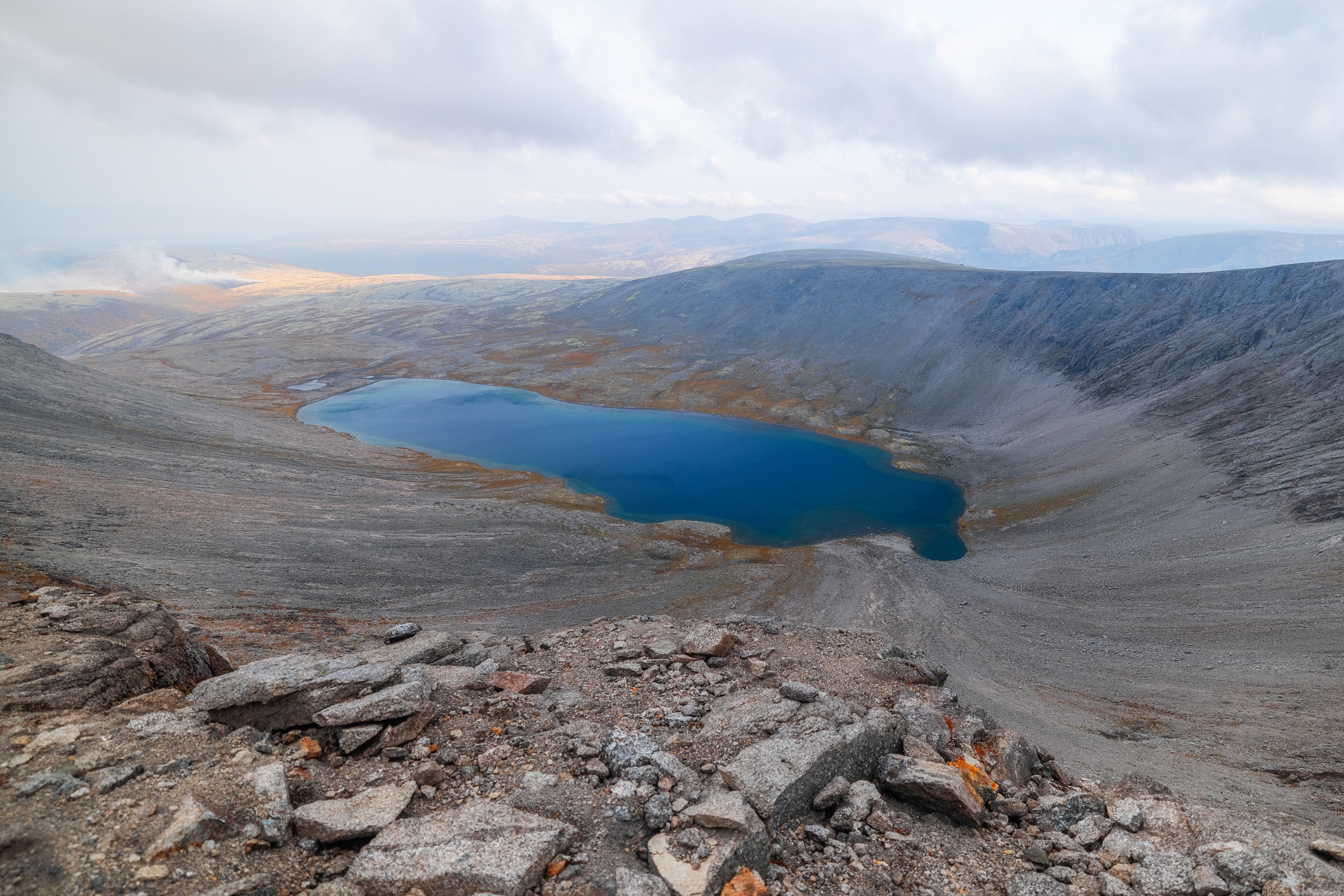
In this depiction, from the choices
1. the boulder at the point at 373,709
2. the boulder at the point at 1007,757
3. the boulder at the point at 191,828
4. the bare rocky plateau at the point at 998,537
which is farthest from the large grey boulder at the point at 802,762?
the boulder at the point at 191,828

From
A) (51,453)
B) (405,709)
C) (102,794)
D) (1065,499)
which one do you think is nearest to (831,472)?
(1065,499)

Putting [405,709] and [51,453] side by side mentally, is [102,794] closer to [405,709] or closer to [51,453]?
[405,709]

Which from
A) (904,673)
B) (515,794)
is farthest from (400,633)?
(904,673)

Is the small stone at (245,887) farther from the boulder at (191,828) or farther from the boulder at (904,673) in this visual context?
the boulder at (904,673)

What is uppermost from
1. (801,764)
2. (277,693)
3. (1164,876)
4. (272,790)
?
(272,790)

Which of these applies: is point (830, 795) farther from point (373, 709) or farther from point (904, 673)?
point (904, 673)
